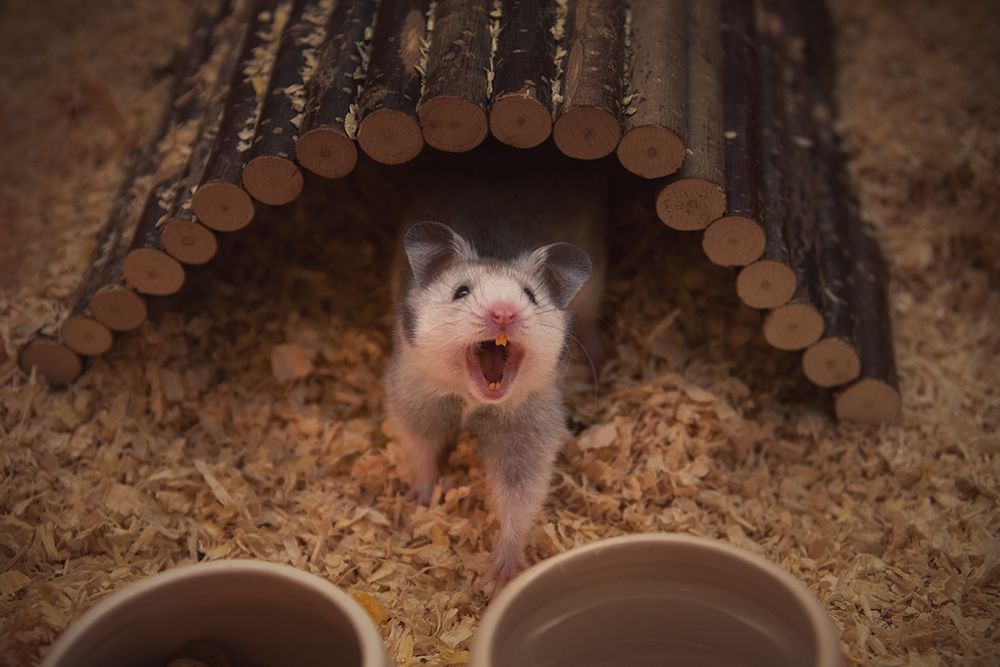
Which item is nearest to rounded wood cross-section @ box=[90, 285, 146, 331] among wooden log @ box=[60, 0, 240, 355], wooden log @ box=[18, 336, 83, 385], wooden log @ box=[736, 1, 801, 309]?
wooden log @ box=[60, 0, 240, 355]

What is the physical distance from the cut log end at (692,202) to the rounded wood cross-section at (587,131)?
30 cm

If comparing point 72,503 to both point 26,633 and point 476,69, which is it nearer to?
point 26,633

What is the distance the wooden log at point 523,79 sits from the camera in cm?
352

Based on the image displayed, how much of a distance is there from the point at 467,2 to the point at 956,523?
2813 millimetres

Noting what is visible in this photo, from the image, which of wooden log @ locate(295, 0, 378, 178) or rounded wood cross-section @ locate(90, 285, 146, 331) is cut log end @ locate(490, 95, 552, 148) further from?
rounded wood cross-section @ locate(90, 285, 146, 331)

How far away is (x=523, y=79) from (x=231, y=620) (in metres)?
2.08

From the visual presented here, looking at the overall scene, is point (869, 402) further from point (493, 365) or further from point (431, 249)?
point (431, 249)

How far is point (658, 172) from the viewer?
144 inches

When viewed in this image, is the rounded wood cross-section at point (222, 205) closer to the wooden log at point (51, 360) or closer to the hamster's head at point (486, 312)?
the hamster's head at point (486, 312)

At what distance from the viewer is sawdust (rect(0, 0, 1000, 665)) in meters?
3.66

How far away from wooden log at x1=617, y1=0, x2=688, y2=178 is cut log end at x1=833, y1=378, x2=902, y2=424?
140 centimetres

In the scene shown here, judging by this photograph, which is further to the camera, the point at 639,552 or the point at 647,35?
the point at 647,35

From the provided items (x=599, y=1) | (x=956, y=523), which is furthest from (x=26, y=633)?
(x=956, y=523)

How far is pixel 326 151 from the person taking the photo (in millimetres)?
3701
